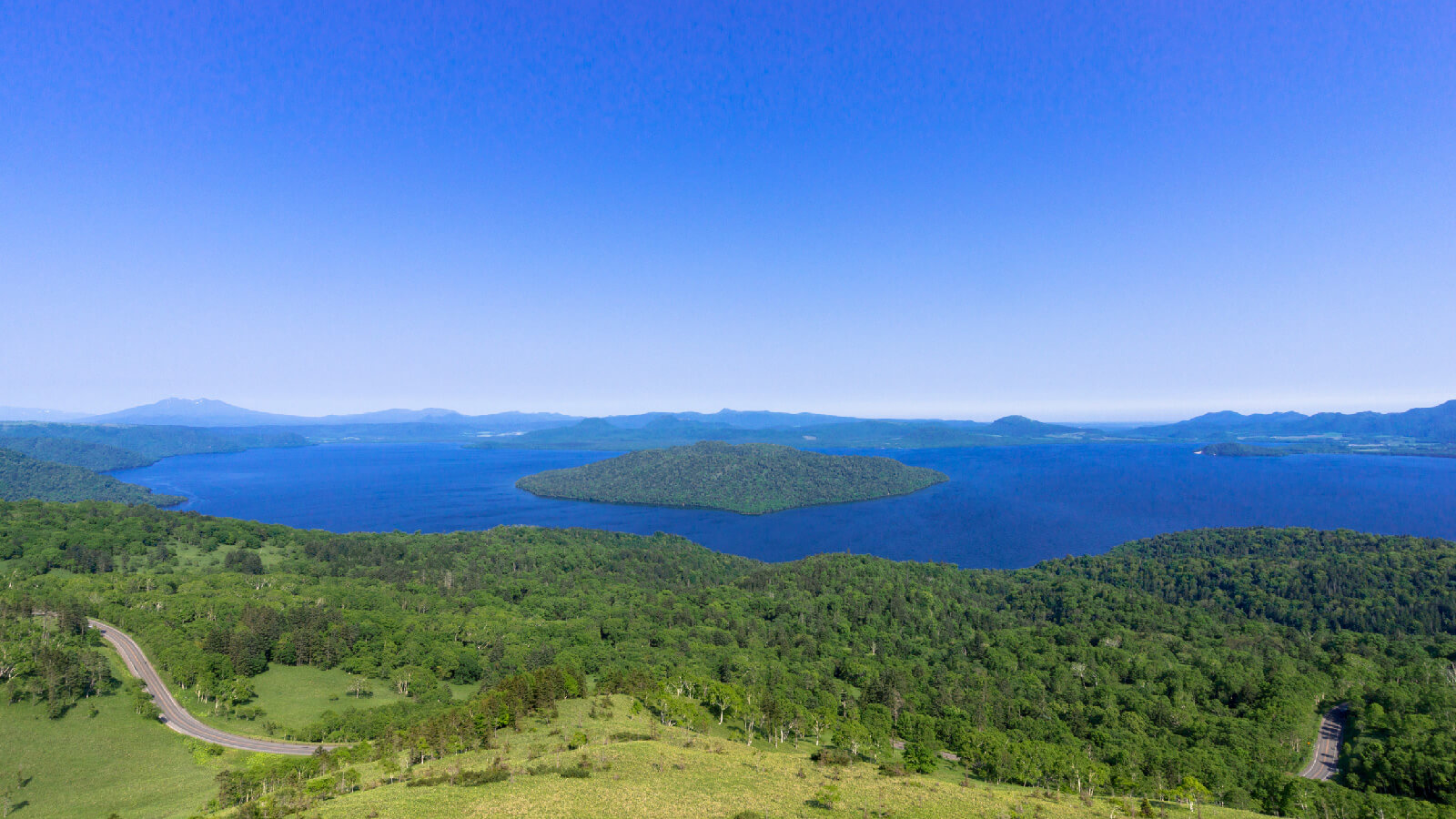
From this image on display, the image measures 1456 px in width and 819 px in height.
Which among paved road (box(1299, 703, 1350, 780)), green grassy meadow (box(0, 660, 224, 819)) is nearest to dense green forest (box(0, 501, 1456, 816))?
paved road (box(1299, 703, 1350, 780))

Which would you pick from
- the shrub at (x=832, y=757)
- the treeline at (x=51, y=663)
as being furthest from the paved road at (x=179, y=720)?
the shrub at (x=832, y=757)

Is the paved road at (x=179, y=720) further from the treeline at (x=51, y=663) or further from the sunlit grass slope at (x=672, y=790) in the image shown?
→ the sunlit grass slope at (x=672, y=790)

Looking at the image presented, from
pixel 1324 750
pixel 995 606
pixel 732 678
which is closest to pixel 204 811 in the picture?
pixel 732 678

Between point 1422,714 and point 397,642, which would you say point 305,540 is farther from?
point 1422,714

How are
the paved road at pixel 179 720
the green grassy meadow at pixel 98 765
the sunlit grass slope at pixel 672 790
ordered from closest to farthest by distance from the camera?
the sunlit grass slope at pixel 672 790
the green grassy meadow at pixel 98 765
the paved road at pixel 179 720

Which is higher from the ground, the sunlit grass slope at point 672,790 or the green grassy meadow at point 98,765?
the sunlit grass slope at point 672,790
